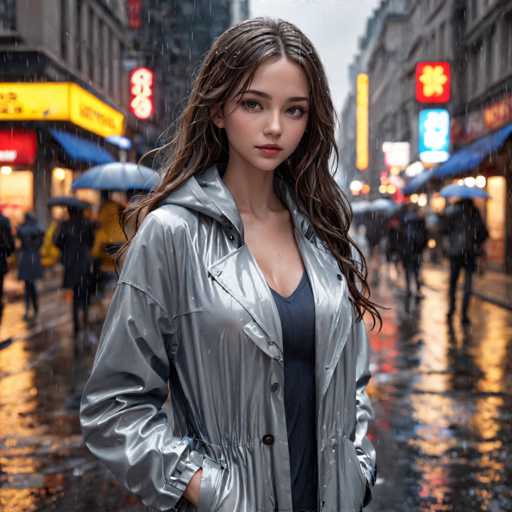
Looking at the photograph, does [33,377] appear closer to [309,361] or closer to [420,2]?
[309,361]

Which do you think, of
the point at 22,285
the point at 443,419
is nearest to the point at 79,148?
the point at 22,285

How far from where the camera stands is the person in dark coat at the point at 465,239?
46.5 feet

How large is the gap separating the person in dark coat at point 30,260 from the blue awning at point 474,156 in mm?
12381

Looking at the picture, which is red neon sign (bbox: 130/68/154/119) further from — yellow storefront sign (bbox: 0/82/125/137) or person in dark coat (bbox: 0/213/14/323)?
person in dark coat (bbox: 0/213/14/323)

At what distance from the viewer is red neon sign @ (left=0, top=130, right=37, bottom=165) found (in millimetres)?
25141

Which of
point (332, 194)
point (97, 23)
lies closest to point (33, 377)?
point (332, 194)

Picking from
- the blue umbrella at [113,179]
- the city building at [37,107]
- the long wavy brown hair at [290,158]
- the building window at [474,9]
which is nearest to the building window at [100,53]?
the city building at [37,107]

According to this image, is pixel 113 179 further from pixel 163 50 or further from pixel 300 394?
pixel 163 50

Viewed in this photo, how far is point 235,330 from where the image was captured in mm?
2084

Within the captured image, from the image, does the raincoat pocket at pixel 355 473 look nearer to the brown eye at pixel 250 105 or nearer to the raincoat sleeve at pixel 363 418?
the raincoat sleeve at pixel 363 418

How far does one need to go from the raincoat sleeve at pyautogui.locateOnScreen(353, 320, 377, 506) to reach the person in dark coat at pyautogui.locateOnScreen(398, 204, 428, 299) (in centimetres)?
1474

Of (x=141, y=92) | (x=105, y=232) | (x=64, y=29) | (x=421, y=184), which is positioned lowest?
(x=105, y=232)

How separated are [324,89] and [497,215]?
2592 cm

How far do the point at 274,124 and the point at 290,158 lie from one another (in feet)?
1.47
